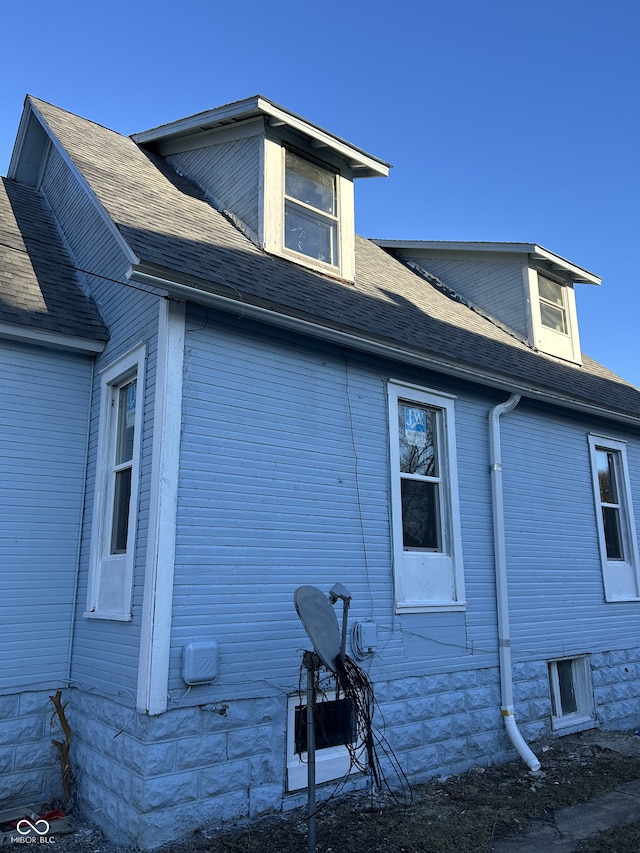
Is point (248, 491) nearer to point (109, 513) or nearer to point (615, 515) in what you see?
point (109, 513)

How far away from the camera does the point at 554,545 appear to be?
8430 millimetres

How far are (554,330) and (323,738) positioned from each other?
757cm

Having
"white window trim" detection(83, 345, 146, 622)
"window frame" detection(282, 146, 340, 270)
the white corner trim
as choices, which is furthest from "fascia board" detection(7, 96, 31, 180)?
the white corner trim

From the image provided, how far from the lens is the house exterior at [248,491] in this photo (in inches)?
206

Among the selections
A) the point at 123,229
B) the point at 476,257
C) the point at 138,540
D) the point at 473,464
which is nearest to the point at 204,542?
the point at 138,540

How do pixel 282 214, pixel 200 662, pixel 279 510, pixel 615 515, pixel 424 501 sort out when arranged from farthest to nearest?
1. pixel 615 515
2. pixel 282 214
3. pixel 424 501
4. pixel 279 510
5. pixel 200 662

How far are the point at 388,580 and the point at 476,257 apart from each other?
6685 mm

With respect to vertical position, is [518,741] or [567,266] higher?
[567,266]

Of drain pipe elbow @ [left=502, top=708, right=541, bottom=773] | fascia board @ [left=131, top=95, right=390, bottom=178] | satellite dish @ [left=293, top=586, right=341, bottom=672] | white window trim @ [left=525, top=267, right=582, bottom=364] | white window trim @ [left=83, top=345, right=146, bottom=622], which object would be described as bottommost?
drain pipe elbow @ [left=502, top=708, right=541, bottom=773]

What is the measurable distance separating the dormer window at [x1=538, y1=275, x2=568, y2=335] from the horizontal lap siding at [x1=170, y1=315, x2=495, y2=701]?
5.06m

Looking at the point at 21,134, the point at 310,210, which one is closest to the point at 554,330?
the point at 310,210

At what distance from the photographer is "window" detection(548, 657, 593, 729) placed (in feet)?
26.8

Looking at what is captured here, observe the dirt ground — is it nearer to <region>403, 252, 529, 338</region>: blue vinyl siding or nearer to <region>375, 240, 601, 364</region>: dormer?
<region>375, 240, 601, 364</region>: dormer

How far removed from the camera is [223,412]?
18.7ft
